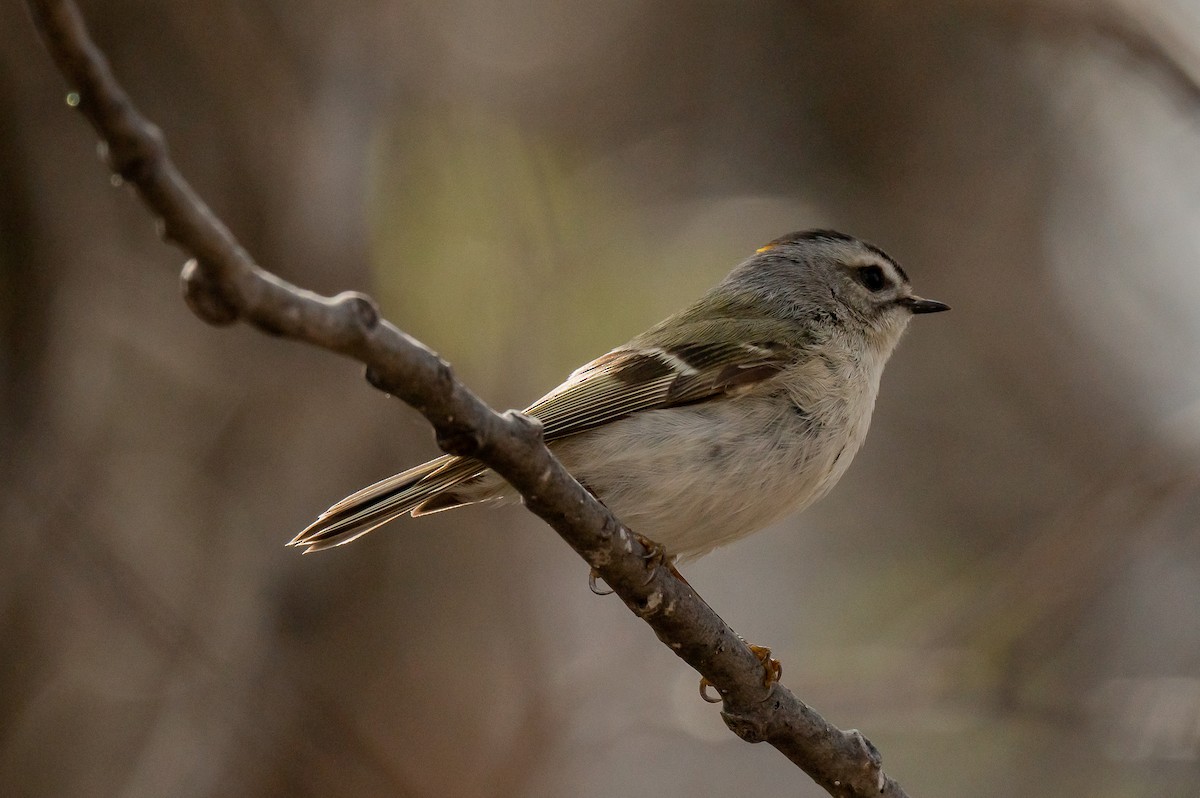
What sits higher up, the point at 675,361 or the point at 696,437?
the point at 675,361

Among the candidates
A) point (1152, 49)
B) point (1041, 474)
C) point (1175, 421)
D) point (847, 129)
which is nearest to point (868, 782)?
point (1175, 421)

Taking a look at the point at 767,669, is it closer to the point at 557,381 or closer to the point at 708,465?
the point at 708,465

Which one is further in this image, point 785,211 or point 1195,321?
point 785,211

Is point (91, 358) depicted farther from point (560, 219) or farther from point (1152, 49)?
point (1152, 49)

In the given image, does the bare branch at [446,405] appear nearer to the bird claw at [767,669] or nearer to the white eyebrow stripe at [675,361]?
the bird claw at [767,669]

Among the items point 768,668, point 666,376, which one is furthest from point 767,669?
point 666,376

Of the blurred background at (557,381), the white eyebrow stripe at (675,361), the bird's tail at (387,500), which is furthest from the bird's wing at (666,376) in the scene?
the blurred background at (557,381)

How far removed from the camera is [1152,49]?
455 cm

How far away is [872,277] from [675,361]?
1151 mm

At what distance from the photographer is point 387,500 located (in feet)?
9.07

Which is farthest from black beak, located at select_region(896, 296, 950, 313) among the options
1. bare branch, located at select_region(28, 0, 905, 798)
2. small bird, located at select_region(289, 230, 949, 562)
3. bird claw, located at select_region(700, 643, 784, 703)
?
bare branch, located at select_region(28, 0, 905, 798)

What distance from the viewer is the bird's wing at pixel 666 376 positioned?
3.07 m

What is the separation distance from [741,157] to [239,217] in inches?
141

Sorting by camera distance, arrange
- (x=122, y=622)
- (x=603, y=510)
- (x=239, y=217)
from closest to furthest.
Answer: (x=603, y=510)
(x=122, y=622)
(x=239, y=217)
